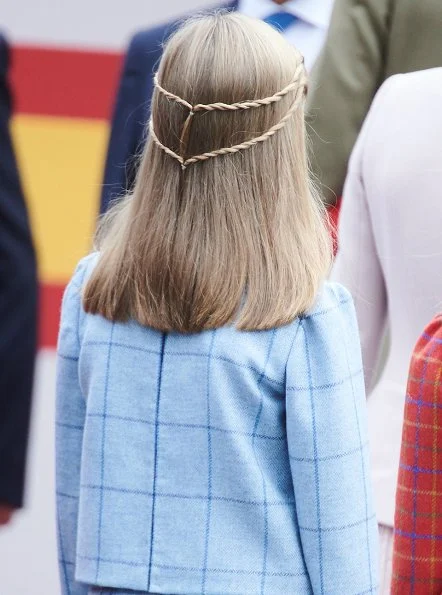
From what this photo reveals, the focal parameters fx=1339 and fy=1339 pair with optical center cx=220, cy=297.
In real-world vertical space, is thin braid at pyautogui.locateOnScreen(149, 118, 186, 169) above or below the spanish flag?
above

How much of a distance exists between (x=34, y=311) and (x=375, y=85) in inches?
45.5

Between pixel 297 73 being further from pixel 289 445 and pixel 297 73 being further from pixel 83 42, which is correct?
pixel 83 42

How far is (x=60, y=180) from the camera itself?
3.54 meters

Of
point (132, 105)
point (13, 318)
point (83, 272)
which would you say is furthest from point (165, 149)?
point (13, 318)

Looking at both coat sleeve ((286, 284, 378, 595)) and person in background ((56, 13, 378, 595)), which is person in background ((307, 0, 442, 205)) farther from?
coat sleeve ((286, 284, 378, 595))

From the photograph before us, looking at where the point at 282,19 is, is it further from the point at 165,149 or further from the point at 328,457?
the point at 328,457

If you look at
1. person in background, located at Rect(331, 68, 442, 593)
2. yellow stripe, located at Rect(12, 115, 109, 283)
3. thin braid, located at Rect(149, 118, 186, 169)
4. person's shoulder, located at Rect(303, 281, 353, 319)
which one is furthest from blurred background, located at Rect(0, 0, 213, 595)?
person's shoulder, located at Rect(303, 281, 353, 319)

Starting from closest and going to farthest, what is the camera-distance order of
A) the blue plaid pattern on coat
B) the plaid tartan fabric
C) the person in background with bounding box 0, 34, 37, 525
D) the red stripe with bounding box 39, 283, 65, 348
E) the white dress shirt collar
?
the plaid tartan fabric < the blue plaid pattern on coat < the white dress shirt collar < the person in background with bounding box 0, 34, 37, 525 < the red stripe with bounding box 39, 283, 65, 348

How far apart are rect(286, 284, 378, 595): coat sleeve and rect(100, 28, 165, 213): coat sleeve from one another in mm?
1290

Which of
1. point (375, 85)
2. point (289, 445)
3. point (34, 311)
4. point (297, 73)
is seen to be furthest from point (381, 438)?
point (34, 311)

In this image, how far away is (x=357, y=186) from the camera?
6.82 feet

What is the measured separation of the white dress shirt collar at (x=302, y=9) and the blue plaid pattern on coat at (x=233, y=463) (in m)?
1.18

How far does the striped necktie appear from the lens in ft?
9.34

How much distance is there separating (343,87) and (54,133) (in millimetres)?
1144
